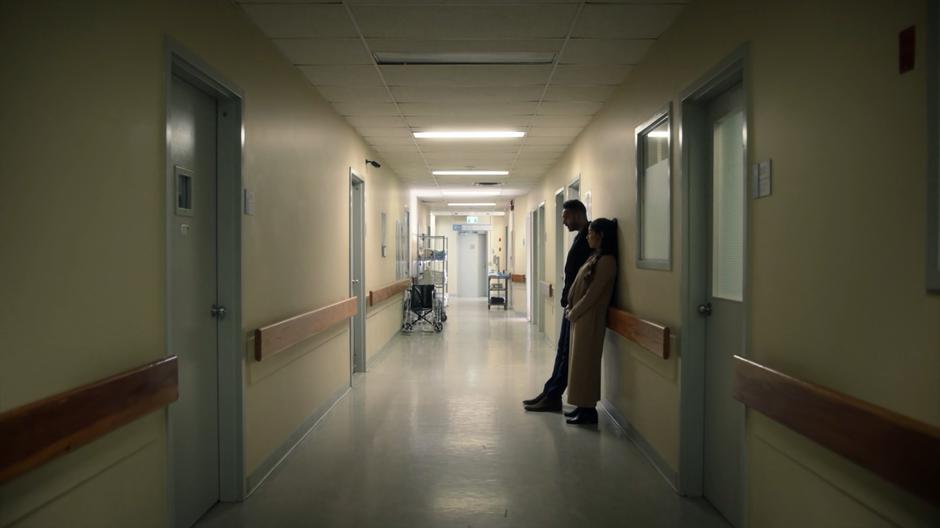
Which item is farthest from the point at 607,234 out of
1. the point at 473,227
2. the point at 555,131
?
the point at 473,227

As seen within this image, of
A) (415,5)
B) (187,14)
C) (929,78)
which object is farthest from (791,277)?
(187,14)

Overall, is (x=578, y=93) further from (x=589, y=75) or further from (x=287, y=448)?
(x=287, y=448)

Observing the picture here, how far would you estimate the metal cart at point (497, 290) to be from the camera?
1455 centimetres

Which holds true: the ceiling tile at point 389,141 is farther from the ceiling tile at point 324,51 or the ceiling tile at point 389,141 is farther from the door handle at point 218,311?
the door handle at point 218,311

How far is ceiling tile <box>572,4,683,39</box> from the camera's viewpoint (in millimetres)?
3020

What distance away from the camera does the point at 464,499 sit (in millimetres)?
3057

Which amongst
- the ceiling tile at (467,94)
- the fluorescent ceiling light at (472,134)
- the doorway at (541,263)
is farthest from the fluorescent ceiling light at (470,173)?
the ceiling tile at (467,94)

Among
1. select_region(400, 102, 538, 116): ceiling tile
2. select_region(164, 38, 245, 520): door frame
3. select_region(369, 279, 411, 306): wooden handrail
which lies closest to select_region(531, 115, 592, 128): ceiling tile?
select_region(400, 102, 538, 116): ceiling tile

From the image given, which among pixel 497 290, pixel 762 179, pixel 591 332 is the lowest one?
pixel 497 290

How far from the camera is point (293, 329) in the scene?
3.70 metres

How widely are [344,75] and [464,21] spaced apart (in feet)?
→ 4.34

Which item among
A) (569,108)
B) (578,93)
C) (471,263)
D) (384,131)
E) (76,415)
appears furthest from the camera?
(471,263)

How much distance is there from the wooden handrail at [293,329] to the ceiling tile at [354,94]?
1.81m

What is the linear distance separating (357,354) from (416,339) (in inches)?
105
